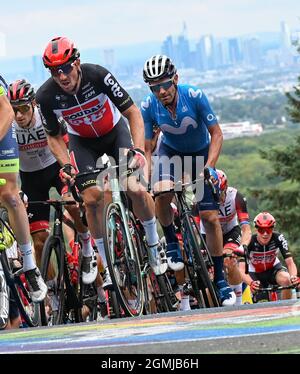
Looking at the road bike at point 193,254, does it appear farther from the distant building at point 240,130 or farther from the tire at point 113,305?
the distant building at point 240,130

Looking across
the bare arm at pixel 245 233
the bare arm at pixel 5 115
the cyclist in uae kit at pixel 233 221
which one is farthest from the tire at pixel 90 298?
the bare arm at pixel 245 233

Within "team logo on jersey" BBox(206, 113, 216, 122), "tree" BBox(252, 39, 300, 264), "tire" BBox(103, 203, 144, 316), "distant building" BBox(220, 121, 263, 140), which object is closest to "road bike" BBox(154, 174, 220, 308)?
"team logo on jersey" BBox(206, 113, 216, 122)

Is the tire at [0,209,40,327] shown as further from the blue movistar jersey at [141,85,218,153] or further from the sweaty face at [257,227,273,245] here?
the sweaty face at [257,227,273,245]

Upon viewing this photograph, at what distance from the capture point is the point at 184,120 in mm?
10891

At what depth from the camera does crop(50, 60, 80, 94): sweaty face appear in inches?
362

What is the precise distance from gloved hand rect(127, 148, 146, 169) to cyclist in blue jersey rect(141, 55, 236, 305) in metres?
1.40

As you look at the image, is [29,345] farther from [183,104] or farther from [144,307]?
[183,104]

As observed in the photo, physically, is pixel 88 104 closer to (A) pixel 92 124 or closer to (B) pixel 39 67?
(A) pixel 92 124

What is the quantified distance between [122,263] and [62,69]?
1884mm

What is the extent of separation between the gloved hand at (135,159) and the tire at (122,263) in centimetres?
40

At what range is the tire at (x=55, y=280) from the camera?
9820 mm

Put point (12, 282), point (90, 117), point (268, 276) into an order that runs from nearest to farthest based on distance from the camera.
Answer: point (12, 282), point (90, 117), point (268, 276)

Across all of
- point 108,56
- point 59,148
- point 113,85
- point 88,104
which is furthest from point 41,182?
point 108,56
